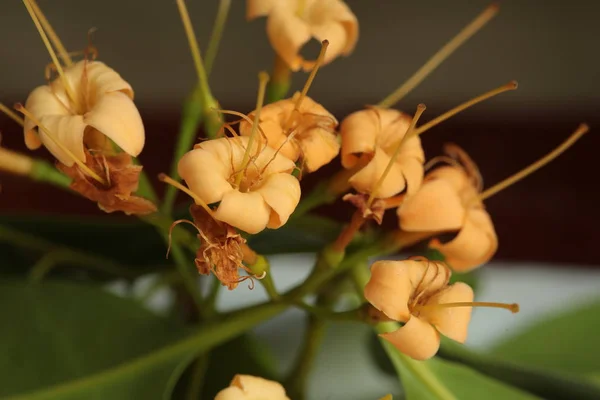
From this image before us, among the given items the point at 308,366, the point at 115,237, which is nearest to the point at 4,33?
the point at 115,237

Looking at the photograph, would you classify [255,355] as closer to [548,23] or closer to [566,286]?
[566,286]

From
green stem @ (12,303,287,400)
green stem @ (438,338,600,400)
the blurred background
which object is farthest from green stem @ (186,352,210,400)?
the blurred background

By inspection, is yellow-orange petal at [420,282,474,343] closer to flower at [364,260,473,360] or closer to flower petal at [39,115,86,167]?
flower at [364,260,473,360]

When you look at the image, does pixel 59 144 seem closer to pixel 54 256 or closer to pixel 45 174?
pixel 45 174

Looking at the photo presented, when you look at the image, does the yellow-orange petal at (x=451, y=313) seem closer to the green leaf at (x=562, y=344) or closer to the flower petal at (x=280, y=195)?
the flower petal at (x=280, y=195)

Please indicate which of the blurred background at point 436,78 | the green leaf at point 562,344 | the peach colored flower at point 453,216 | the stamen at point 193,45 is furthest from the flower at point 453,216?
the blurred background at point 436,78

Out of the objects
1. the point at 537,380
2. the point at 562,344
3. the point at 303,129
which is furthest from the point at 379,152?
the point at 562,344
